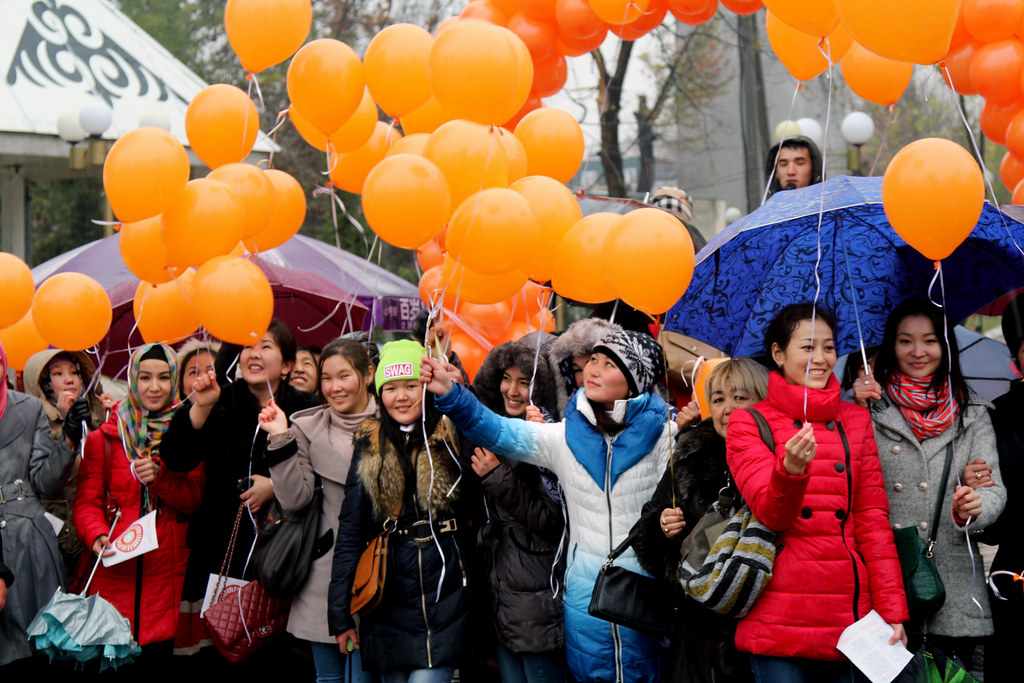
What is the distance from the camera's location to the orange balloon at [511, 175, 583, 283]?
4.55 meters

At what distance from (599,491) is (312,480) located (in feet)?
4.60

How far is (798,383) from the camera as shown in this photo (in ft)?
12.0

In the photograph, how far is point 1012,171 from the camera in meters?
5.26

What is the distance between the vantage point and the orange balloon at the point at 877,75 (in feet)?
15.7

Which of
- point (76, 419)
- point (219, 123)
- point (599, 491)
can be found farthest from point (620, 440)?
point (76, 419)

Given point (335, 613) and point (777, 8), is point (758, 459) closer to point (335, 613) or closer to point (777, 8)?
point (777, 8)

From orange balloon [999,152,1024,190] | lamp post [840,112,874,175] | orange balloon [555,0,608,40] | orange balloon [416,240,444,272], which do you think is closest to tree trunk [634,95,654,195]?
lamp post [840,112,874,175]

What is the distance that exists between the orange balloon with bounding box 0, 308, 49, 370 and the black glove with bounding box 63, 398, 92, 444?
0.75 meters

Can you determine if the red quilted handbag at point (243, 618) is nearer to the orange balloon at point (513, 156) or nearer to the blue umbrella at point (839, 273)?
the orange balloon at point (513, 156)

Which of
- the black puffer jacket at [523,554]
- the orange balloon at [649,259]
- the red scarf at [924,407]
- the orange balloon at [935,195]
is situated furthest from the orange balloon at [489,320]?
the orange balloon at [935,195]

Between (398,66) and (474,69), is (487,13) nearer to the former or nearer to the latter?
(398,66)

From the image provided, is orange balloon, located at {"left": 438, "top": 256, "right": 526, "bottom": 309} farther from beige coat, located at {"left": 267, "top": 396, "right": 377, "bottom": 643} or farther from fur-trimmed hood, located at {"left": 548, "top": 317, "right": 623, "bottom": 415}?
beige coat, located at {"left": 267, "top": 396, "right": 377, "bottom": 643}

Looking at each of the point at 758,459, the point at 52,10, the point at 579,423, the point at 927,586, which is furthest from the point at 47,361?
the point at 52,10

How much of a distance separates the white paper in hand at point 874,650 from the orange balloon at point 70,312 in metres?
3.69
